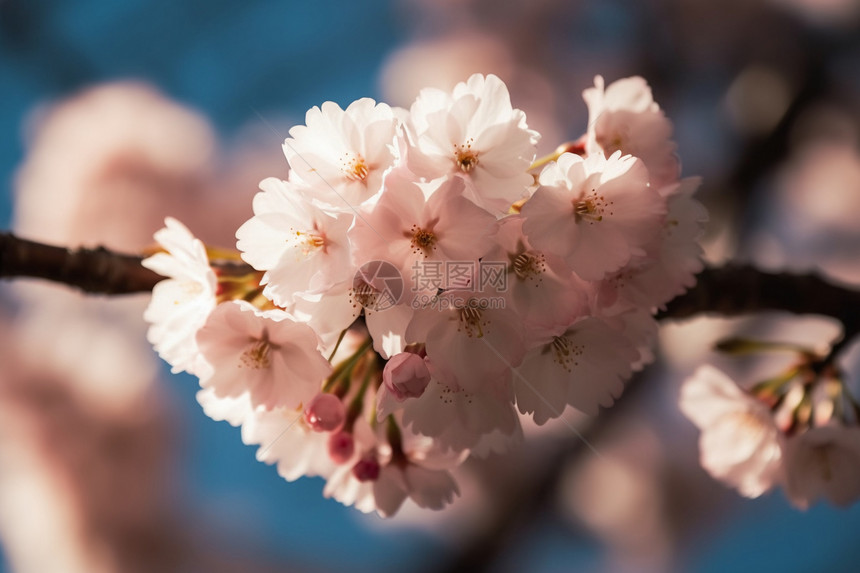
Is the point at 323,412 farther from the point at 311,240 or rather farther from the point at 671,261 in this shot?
the point at 671,261

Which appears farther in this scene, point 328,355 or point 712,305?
point 712,305

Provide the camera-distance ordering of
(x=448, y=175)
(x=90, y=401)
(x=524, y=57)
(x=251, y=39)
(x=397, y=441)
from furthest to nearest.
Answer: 1. (x=524, y=57)
2. (x=90, y=401)
3. (x=251, y=39)
4. (x=397, y=441)
5. (x=448, y=175)

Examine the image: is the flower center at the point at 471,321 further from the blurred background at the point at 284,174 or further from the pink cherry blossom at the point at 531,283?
the blurred background at the point at 284,174

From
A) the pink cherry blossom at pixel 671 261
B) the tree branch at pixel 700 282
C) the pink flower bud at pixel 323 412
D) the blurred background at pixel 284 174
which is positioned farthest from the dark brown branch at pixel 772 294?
the blurred background at pixel 284 174

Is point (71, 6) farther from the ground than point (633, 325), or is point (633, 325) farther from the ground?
point (71, 6)

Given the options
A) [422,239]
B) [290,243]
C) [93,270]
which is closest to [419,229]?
[422,239]

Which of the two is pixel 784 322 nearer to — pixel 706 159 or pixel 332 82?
pixel 706 159

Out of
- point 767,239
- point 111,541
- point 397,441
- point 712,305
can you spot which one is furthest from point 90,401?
point 767,239
